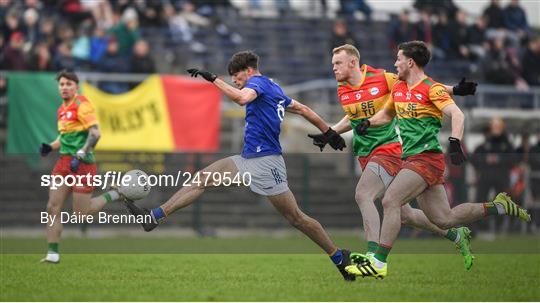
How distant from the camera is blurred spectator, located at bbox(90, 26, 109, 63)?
82.3 feet

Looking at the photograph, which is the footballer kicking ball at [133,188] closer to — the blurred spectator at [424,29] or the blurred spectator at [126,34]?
the blurred spectator at [126,34]

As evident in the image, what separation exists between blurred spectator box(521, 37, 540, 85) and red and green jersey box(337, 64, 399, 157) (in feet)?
57.0

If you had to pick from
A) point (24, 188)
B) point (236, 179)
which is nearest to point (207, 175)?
point (236, 179)

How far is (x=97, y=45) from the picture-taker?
25.2 meters

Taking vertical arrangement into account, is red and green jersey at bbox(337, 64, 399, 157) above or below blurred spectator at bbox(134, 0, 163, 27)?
below

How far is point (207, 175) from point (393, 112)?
6.96 feet

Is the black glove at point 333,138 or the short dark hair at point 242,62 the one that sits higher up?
the short dark hair at point 242,62

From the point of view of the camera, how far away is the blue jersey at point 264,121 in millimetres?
A: 12320

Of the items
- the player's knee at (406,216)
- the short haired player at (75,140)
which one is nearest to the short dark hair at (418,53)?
the player's knee at (406,216)

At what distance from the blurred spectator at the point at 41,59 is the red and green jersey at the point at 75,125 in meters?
9.47

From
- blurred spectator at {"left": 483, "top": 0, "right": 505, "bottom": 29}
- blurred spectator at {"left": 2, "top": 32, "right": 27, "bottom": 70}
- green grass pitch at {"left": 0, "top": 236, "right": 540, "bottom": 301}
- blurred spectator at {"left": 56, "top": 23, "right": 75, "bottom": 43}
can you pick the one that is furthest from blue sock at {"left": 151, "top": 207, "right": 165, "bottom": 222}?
blurred spectator at {"left": 483, "top": 0, "right": 505, "bottom": 29}

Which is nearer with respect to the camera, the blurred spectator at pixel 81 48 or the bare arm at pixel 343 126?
the bare arm at pixel 343 126

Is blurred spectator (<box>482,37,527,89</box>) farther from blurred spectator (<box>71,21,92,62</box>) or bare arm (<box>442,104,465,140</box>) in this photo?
bare arm (<box>442,104,465,140</box>)

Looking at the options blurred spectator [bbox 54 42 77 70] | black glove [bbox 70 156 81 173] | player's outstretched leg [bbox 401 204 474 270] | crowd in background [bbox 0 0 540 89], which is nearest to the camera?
player's outstretched leg [bbox 401 204 474 270]
